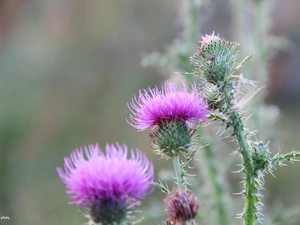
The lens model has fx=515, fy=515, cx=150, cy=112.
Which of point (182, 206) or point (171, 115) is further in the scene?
point (171, 115)

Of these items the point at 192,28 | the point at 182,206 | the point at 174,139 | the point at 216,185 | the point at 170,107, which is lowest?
the point at 182,206

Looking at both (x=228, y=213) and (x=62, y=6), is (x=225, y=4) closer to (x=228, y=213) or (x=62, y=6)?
(x=62, y=6)

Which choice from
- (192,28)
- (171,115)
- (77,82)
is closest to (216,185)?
(192,28)

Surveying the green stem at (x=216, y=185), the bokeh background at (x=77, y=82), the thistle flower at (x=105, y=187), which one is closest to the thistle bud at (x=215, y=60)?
the thistle flower at (x=105, y=187)

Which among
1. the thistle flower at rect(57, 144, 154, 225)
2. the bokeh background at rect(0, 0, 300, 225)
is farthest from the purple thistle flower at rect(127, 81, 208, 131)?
the bokeh background at rect(0, 0, 300, 225)

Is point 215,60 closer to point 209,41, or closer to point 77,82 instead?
point 209,41
